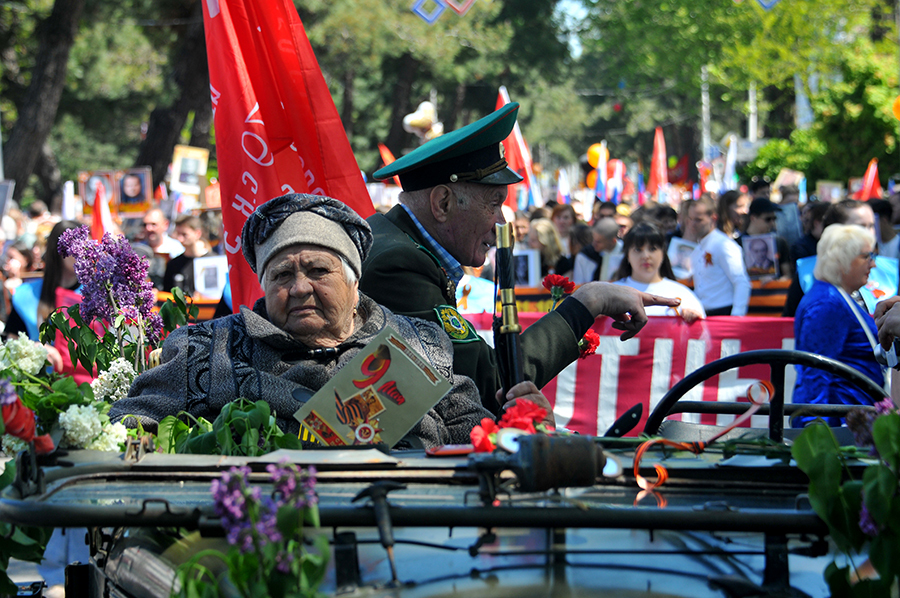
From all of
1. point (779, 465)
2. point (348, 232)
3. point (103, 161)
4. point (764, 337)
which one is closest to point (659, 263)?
point (764, 337)

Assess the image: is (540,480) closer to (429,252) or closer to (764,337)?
(429,252)

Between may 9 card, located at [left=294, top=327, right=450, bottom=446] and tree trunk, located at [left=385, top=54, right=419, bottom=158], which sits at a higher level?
tree trunk, located at [left=385, top=54, right=419, bottom=158]

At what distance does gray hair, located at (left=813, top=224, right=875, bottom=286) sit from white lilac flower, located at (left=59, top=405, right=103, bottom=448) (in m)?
4.42

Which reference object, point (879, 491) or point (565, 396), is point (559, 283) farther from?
point (565, 396)

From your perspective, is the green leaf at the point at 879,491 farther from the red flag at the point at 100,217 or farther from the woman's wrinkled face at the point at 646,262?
the red flag at the point at 100,217

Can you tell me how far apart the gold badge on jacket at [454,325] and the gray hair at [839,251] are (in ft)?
9.52

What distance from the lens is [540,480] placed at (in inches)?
68.4

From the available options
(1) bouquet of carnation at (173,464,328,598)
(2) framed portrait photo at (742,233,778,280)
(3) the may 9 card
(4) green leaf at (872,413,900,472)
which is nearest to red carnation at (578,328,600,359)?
(3) the may 9 card

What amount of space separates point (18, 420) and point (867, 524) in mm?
1568

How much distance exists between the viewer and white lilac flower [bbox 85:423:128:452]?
7.28 feet

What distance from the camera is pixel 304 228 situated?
9.93 ft

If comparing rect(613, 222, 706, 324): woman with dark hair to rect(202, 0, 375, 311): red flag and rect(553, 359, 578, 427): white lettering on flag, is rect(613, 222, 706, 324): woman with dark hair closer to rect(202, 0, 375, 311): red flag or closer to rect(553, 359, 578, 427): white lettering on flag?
rect(553, 359, 578, 427): white lettering on flag

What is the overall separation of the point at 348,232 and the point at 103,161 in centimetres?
5321

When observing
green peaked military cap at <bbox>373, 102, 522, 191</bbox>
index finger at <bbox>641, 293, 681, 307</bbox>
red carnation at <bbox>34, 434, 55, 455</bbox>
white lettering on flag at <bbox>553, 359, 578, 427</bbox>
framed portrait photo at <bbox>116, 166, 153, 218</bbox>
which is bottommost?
white lettering on flag at <bbox>553, 359, 578, 427</bbox>
